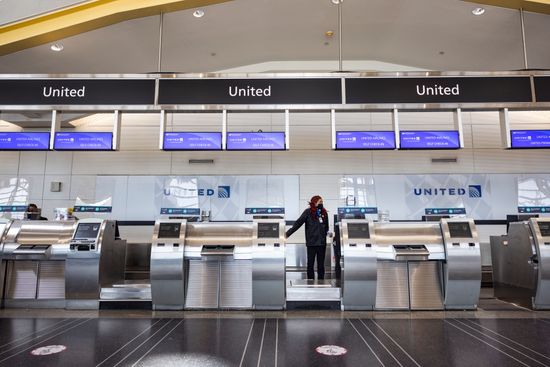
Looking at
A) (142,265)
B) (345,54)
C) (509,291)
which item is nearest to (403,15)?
(345,54)

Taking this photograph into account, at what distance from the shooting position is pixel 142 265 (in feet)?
27.2

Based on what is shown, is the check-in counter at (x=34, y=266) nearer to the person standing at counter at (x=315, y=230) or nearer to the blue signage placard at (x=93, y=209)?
the blue signage placard at (x=93, y=209)

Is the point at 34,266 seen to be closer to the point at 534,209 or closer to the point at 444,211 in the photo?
the point at 444,211

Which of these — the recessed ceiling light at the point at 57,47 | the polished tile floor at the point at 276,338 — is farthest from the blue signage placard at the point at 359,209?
the recessed ceiling light at the point at 57,47

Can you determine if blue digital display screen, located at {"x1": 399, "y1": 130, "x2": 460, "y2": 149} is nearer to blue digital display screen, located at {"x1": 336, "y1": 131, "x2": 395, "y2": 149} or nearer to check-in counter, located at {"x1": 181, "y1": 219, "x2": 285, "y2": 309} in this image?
blue digital display screen, located at {"x1": 336, "y1": 131, "x2": 395, "y2": 149}

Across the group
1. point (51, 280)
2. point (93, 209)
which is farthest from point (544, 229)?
point (93, 209)

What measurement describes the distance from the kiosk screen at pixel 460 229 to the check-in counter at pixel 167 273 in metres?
3.84

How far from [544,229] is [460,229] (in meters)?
1.13

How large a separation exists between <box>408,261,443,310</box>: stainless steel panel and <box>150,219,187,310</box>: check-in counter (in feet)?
10.7

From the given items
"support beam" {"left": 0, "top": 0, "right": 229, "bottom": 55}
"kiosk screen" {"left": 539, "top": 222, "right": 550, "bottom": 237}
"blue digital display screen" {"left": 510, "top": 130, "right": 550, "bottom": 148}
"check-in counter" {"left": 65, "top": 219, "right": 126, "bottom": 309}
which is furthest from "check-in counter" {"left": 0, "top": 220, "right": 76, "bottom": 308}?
"kiosk screen" {"left": 539, "top": 222, "right": 550, "bottom": 237}

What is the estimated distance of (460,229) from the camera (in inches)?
208

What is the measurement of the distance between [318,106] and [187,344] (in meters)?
3.16

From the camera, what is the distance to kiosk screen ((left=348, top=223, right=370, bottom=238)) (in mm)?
5293

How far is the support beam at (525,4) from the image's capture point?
16.4 ft
